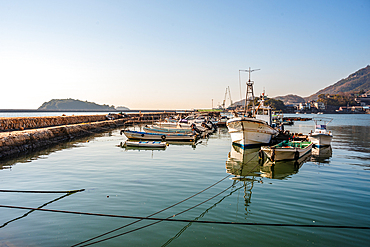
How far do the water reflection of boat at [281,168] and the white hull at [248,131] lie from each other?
224 inches

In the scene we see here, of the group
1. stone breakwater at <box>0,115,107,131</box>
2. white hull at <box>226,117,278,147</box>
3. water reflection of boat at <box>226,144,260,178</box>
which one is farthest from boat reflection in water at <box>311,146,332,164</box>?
stone breakwater at <box>0,115,107,131</box>

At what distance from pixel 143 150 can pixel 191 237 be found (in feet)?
63.8

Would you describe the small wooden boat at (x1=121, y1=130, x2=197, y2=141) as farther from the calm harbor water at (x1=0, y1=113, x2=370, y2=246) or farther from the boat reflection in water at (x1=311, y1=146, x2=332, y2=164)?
the boat reflection in water at (x1=311, y1=146, x2=332, y2=164)

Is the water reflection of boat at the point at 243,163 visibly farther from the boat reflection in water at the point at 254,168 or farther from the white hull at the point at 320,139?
the white hull at the point at 320,139

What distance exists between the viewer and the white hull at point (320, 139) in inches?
998

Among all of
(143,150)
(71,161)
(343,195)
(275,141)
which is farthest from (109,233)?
(275,141)

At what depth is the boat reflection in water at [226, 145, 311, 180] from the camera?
15.8m

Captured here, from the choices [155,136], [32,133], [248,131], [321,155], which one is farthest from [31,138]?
[321,155]

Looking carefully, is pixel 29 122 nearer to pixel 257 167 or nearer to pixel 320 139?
pixel 257 167

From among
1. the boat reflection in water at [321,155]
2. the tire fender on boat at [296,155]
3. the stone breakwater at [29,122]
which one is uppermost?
the stone breakwater at [29,122]

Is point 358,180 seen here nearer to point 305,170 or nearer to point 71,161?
point 305,170

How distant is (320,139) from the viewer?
83.7ft

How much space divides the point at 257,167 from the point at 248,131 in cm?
808

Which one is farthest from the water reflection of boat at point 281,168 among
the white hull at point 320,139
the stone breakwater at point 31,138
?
the stone breakwater at point 31,138
